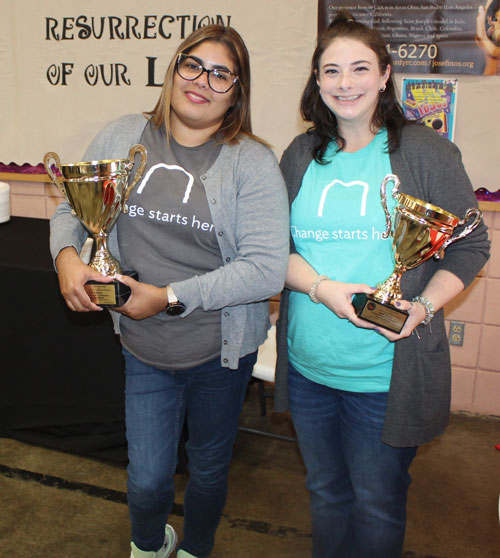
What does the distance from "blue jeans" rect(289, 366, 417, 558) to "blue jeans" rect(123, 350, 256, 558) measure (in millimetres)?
176

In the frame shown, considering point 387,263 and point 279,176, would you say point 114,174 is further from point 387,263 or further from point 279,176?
point 387,263

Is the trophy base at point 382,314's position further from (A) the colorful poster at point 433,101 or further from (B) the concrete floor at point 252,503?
(A) the colorful poster at point 433,101

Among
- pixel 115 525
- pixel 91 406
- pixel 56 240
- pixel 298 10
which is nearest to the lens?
pixel 56 240

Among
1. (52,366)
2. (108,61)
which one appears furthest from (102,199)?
(108,61)

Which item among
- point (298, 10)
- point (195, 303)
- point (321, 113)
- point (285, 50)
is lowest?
point (195, 303)

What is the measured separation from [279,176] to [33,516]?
146cm

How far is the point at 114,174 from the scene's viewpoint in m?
1.34

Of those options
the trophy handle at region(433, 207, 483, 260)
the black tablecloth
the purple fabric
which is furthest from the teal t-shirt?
the purple fabric

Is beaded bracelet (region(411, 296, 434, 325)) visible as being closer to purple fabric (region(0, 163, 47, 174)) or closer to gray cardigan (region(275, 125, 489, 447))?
gray cardigan (region(275, 125, 489, 447))

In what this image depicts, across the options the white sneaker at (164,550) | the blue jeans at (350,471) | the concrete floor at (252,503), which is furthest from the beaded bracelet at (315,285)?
the concrete floor at (252,503)

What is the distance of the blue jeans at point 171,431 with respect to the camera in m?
1.43

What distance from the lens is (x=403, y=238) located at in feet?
3.97

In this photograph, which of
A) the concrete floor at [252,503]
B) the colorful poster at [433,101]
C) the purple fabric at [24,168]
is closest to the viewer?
the concrete floor at [252,503]

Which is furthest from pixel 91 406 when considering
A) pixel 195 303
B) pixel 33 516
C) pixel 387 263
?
pixel 387 263
